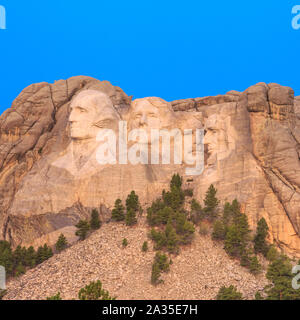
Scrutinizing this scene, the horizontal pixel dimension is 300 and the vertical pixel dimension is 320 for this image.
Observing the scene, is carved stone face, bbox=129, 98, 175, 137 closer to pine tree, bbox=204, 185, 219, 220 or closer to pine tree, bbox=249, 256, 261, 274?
pine tree, bbox=204, 185, 219, 220

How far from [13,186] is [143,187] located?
10353 mm

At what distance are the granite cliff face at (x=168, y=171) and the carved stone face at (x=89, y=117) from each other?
19 centimetres

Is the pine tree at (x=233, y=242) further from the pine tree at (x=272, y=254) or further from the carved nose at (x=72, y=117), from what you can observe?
the carved nose at (x=72, y=117)

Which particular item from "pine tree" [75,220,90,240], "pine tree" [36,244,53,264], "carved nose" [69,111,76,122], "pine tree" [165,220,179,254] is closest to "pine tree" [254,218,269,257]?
"pine tree" [165,220,179,254]

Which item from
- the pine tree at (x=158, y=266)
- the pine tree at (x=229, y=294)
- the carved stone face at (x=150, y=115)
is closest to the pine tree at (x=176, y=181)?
the carved stone face at (x=150, y=115)

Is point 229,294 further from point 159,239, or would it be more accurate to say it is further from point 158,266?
point 159,239

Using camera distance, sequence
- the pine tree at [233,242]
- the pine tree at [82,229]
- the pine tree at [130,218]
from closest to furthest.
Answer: the pine tree at [233,242]
the pine tree at [130,218]
the pine tree at [82,229]

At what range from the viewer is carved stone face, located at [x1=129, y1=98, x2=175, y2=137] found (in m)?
43.9

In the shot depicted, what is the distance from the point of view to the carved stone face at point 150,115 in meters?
43.9

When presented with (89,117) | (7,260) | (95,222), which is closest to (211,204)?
(95,222)

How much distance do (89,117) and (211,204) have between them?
1055cm

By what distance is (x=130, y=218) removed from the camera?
37.8 metres
